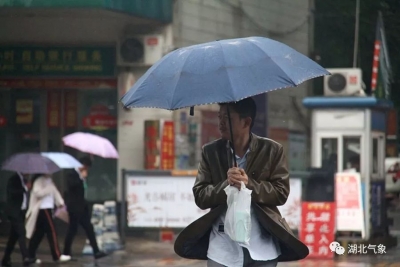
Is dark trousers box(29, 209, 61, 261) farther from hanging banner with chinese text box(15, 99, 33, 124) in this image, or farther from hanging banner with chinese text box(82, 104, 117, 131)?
hanging banner with chinese text box(15, 99, 33, 124)

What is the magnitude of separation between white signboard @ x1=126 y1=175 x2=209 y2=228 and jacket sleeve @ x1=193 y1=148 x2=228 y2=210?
10457 mm

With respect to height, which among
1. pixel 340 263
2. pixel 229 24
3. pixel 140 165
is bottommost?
pixel 340 263

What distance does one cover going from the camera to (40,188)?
47.2 ft

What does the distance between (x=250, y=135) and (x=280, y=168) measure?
0.23m

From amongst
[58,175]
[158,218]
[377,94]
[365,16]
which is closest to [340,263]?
[158,218]

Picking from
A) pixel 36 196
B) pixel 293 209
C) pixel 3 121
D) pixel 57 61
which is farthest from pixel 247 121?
pixel 3 121

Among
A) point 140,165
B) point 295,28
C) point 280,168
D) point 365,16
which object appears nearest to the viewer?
point 280,168

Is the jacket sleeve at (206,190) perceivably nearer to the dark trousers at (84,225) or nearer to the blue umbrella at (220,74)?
the blue umbrella at (220,74)

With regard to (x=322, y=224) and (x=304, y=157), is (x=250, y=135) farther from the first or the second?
(x=304, y=157)

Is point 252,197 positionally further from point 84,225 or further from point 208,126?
point 208,126

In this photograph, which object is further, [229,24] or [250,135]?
[229,24]

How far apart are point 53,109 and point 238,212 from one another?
1601 cm

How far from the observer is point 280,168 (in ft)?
17.4

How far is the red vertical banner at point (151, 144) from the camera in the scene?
19.0m
